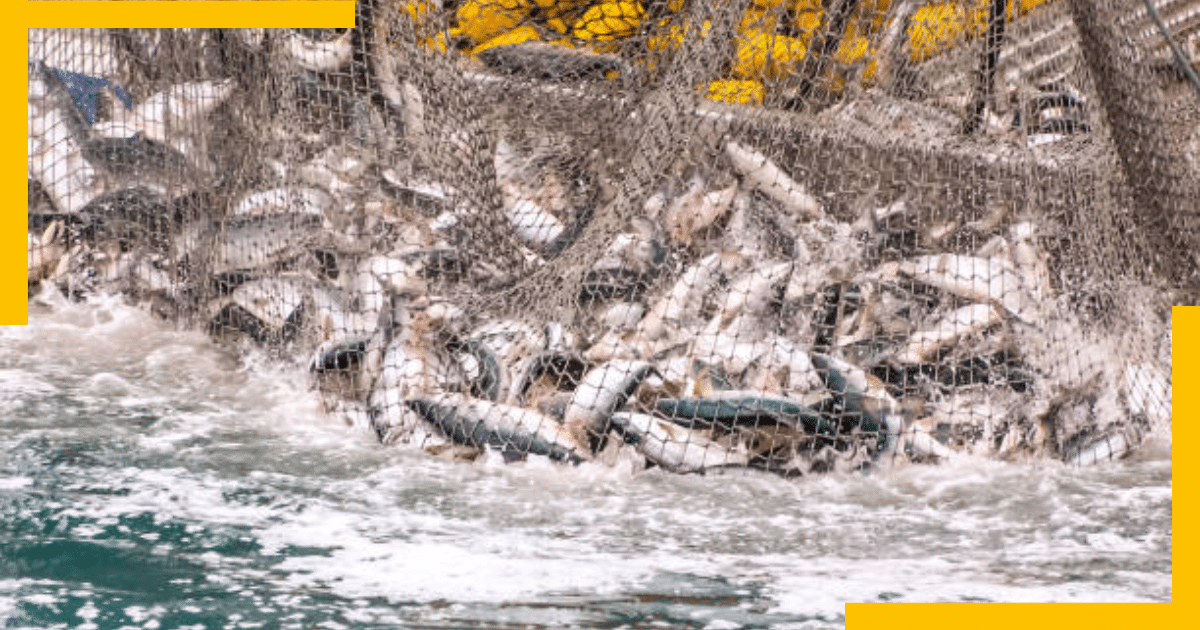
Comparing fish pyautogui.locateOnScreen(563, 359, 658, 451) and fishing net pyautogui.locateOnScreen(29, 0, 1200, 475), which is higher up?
fishing net pyautogui.locateOnScreen(29, 0, 1200, 475)

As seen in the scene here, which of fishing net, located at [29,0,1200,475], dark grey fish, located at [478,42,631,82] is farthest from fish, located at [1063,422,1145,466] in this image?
dark grey fish, located at [478,42,631,82]

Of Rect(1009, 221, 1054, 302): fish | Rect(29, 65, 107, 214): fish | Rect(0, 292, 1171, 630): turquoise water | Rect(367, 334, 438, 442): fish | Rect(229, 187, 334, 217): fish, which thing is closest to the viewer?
Rect(0, 292, 1171, 630): turquoise water

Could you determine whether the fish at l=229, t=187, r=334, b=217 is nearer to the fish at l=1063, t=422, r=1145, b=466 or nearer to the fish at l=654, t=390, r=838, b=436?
the fish at l=654, t=390, r=838, b=436

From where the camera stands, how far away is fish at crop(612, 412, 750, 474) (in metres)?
3.67

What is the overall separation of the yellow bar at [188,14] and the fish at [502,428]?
1.15 metres

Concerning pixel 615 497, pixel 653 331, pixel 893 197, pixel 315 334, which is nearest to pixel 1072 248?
pixel 893 197

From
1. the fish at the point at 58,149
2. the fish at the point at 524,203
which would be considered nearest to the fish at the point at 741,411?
the fish at the point at 524,203

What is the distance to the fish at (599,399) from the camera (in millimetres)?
3750

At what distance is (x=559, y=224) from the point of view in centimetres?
457

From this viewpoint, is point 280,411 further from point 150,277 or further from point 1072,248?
point 1072,248

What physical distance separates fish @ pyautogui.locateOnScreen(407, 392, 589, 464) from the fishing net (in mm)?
10

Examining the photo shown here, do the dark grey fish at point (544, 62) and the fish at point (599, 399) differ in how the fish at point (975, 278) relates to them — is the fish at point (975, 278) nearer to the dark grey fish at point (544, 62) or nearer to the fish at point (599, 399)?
the fish at point (599, 399)

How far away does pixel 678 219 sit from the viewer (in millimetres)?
4484

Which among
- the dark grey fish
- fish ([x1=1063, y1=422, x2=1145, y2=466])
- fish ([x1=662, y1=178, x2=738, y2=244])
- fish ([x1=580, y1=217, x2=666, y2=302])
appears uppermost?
the dark grey fish
